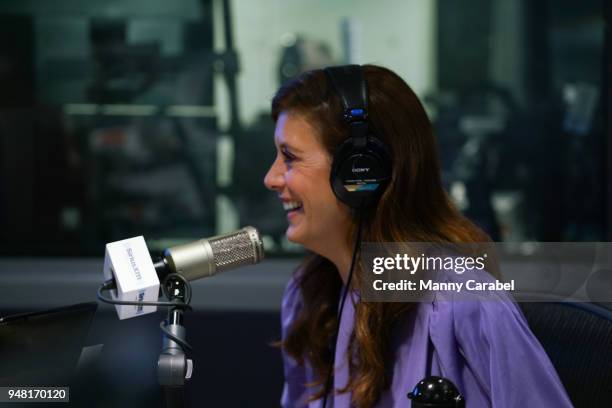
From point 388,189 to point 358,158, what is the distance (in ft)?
0.26

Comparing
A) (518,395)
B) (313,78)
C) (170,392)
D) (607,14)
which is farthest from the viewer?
(607,14)

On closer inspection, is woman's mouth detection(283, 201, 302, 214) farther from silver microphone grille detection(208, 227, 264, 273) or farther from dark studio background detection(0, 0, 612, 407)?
dark studio background detection(0, 0, 612, 407)

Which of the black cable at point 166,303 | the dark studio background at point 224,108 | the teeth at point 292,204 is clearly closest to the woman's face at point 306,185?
the teeth at point 292,204

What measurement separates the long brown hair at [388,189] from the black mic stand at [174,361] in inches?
14.0

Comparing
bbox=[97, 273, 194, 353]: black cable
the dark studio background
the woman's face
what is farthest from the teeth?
the dark studio background

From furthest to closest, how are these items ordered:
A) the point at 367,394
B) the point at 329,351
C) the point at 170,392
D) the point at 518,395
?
the point at 329,351 < the point at 367,394 < the point at 518,395 < the point at 170,392

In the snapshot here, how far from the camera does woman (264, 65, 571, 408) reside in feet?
3.29

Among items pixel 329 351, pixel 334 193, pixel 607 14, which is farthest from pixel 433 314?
pixel 607 14

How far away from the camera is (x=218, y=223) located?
8.39 feet

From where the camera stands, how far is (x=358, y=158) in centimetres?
107

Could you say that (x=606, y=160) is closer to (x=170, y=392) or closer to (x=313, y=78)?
(x=313, y=78)

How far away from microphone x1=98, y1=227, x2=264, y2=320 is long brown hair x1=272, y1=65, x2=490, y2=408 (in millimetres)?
295

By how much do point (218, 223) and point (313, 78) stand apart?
142 centimetres

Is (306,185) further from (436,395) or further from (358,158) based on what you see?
(436,395)
